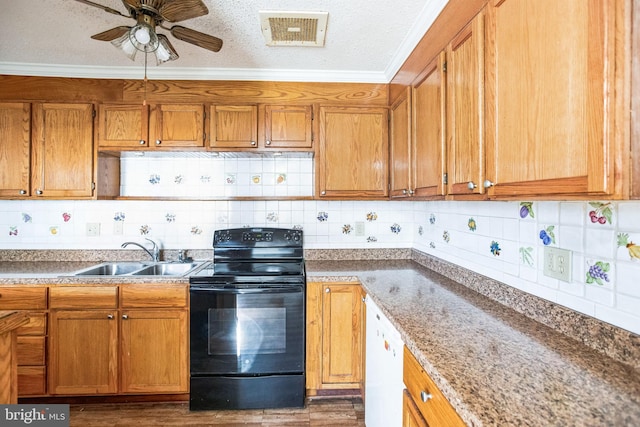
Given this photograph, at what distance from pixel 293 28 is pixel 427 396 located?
1827 millimetres

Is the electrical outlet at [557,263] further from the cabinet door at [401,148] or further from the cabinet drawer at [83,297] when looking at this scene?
the cabinet drawer at [83,297]

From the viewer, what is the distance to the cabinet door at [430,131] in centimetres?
151

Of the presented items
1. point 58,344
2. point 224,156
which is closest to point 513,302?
point 224,156

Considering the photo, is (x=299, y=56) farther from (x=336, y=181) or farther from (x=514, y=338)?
(x=514, y=338)

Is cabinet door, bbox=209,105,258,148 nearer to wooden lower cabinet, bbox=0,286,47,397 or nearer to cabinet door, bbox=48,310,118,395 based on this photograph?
cabinet door, bbox=48,310,118,395

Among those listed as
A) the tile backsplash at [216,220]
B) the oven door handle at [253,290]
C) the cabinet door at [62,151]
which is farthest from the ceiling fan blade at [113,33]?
the oven door handle at [253,290]

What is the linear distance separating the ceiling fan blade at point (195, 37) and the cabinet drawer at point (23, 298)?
1721mm

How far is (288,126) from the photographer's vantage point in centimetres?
243

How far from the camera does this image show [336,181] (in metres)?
2.45

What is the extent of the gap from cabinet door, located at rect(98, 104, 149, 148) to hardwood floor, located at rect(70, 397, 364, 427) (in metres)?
1.72

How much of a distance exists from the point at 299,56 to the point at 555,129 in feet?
5.72

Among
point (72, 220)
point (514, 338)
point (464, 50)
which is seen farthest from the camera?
point (72, 220)

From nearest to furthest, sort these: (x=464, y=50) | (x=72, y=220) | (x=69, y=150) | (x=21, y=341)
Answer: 1. (x=464, y=50)
2. (x=21, y=341)
3. (x=69, y=150)
4. (x=72, y=220)

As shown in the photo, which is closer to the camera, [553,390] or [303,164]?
[553,390]
